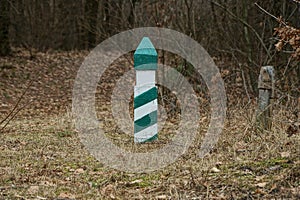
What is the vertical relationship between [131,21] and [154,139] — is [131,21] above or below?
above

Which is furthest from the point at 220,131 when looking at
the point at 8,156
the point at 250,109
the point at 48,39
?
the point at 48,39

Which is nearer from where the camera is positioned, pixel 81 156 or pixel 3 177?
pixel 3 177

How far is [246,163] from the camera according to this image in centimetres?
585

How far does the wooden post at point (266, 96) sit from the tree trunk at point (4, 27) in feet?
47.5

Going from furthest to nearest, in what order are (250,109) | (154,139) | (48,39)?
(48,39), (250,109), (154,139)

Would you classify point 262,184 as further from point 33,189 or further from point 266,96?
point 266,96

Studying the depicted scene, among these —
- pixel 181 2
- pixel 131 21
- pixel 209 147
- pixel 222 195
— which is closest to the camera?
pixel 222 195

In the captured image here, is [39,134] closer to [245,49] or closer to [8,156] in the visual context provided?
[8,156]

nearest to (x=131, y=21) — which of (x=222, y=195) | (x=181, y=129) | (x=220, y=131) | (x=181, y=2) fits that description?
(x=181, y=2)

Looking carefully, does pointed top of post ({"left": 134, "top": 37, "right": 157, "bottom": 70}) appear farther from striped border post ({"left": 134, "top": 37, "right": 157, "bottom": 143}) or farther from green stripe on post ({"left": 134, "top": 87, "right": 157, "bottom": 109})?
green stripe on post ({"left": 134, "top": 87, "right": 157, "bottom": 109})

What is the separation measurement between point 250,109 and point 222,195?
3.98 metres

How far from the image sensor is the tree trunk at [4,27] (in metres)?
20.4

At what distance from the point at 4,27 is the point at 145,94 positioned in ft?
45.4

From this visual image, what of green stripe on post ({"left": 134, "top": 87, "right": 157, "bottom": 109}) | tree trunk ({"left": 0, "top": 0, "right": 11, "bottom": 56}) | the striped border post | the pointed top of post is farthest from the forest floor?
→ tree trunk ({"left": 0, "top": 0, "right": 11, "bottom": 56})
